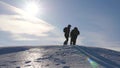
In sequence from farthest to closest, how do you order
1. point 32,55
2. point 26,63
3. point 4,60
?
1. point 32,55
2. point 4,60
3. point 26,63

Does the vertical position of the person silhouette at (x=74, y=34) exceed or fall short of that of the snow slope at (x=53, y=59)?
it exceeds it

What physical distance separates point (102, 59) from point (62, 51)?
370 cm

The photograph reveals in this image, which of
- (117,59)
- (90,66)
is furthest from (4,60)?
(117,59)

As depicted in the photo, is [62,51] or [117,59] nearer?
[117,59]

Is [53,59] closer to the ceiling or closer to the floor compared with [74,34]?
closer to the floor

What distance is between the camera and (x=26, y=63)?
58.1 ft

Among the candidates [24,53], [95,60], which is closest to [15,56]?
[24,53]

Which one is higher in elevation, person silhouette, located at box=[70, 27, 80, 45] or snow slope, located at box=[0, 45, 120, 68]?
person silhouette, located at box=[70, 27, 80, 45]

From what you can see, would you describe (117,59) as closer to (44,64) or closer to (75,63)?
(75,63)

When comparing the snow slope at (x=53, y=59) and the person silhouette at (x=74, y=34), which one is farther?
the person silhouette at (x=74, y=34)

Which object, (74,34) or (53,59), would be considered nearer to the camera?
(53,59)

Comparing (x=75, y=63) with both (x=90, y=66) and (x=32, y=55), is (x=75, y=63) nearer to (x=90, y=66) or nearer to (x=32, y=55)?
(x=90, y=66)

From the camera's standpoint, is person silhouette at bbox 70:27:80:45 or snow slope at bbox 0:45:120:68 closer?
snow slope at bbox 0:45:120:68

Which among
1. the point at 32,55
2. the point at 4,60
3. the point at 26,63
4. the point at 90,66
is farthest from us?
the point at 32,55
